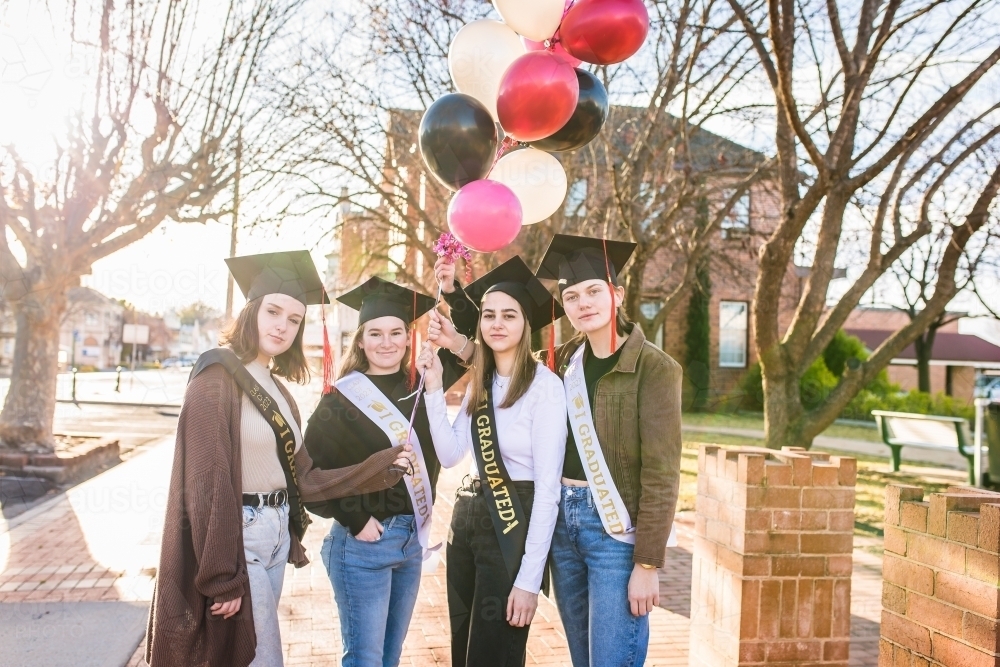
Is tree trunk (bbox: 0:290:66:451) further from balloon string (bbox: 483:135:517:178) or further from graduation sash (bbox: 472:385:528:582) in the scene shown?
graduation sash (bbox: 472:385:528:582)

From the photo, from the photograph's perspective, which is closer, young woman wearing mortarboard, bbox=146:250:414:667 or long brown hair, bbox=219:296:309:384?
young woman wearing mortarboard, bbox=146:250:414:667

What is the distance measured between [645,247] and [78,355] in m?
55.1

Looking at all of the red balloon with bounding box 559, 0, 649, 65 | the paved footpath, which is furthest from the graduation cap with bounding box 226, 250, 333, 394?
the paved footpath

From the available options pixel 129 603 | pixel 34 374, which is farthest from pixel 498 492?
pixel 34 374

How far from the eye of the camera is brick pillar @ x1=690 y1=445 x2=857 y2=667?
319 centimetres

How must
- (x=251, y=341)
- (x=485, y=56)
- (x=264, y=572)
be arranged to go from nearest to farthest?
(x=264, y=572) < (x=251, y=341) < (x=485, y=56)

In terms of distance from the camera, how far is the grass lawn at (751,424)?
16953mm

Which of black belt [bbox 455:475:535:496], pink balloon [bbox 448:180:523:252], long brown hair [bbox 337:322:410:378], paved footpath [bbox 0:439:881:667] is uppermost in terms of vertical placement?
pink balloon [bbox 448:180:523:252]

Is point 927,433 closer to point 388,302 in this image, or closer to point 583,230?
point 583,230

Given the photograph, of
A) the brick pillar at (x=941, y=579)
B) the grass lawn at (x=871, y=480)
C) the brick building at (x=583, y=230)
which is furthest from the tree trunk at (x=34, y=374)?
the brick pillar at (x=941, y=579)

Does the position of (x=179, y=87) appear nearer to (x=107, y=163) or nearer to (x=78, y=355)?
(x=107, y=163)

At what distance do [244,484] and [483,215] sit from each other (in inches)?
57.1

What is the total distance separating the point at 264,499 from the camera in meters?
2.54

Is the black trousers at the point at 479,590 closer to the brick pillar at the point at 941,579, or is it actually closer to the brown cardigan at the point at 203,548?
the brown cardigan at the point at 203,548
